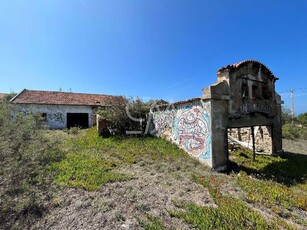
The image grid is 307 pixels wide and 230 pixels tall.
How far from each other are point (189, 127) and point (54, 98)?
16.3 metres

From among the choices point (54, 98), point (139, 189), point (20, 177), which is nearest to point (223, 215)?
point (139, 189)

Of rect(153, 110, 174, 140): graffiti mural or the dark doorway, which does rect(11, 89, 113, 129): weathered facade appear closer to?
the dark doorway

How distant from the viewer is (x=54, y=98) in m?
19.5

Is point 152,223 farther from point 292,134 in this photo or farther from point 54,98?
point 292,134

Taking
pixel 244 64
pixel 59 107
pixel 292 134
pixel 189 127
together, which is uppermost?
pixel 244 64

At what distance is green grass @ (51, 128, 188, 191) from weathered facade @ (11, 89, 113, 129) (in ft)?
23.2

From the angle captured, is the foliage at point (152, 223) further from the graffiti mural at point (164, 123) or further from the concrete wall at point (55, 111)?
the concrete wall at point (55, 111)

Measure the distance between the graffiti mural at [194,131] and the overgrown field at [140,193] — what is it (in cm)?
84

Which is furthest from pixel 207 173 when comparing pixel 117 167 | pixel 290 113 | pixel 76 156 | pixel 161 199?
pixel 290 113

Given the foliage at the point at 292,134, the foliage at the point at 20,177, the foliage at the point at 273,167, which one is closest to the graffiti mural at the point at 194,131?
the foliage at the point at 273,167

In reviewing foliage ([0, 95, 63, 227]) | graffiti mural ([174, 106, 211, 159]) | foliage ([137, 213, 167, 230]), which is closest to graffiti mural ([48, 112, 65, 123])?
foliage ([0, 95, 63, 227])

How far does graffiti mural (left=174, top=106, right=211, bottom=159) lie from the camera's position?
26.8ft

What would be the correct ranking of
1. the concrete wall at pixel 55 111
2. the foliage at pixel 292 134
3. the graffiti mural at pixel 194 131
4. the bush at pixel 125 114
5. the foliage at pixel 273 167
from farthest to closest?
the foliage at pixel 292 134, the concrete wall at pixel 55 111, the bush at pixel 125 114, the graffiti mural at pixel 194 131, the foliage at pixel 273 167

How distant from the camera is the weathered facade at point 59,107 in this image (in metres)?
17.7
